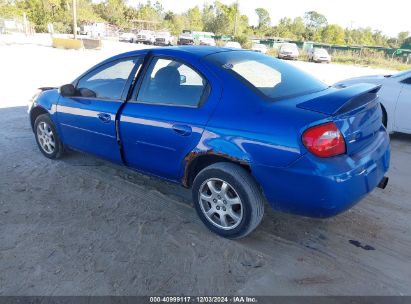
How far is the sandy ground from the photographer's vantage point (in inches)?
110

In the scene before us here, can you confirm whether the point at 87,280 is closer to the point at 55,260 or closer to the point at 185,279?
the point at 55,260

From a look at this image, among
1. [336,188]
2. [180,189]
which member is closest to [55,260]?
[180,189]

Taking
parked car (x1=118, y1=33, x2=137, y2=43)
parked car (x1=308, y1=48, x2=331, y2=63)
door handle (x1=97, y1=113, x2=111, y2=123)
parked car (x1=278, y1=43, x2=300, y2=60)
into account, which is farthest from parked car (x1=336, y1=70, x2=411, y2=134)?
parked car (x1=118, y1=33, x2=137, y2=43)

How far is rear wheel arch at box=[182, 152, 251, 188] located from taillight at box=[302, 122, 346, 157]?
523mm

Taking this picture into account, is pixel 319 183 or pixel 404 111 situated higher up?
pixel 319 183

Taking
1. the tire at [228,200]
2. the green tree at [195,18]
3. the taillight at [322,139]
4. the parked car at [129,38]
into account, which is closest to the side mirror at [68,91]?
the tire at [228,200]

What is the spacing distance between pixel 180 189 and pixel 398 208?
236cm

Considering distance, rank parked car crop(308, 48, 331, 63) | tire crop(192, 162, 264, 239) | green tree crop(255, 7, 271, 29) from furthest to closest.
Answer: green tree crop(255, 7, 271, 29) < parked car crop(308, 48, 331, 63) < tire crop(192, 162, 264, 239)

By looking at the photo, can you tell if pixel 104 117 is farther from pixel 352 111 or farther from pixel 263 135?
pixel 352 111

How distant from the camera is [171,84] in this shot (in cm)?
367

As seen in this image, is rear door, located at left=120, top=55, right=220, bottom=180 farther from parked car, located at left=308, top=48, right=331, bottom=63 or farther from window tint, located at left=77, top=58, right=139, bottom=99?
parked car, located at left=308, top=48, right=331, bottom=63

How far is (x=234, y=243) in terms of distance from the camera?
331 cm

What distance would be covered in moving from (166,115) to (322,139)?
1.42 m

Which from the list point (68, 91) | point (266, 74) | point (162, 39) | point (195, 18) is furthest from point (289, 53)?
point (195, 18)
